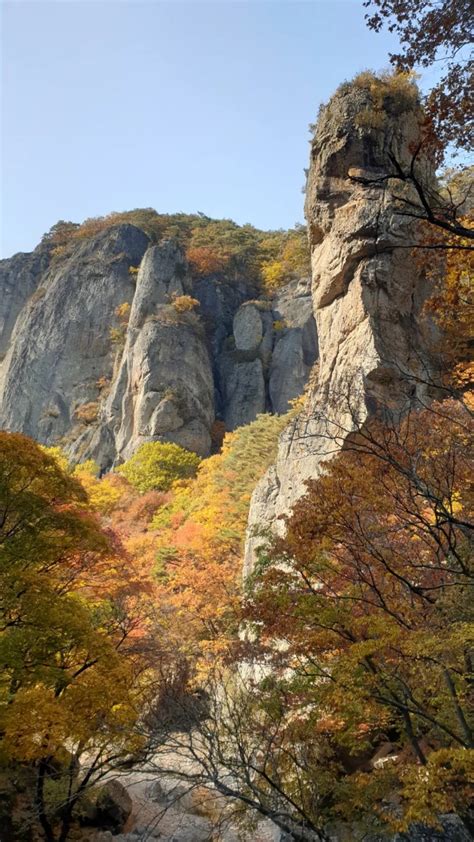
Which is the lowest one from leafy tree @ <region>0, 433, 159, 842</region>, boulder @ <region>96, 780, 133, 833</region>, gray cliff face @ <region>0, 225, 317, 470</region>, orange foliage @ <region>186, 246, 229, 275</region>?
boulder @ <region>96, 780, 133, 833</region>

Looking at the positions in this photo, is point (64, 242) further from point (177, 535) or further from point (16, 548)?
point (16, 548)

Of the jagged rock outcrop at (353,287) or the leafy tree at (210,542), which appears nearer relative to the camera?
the jagged rock outcrop at (353,287)

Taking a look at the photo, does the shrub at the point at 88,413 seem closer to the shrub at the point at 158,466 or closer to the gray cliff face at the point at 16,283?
the shrub at the point at 158,466

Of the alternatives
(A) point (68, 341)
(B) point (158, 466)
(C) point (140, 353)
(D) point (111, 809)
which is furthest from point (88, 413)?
(D) point (111, 809)

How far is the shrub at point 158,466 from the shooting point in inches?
1388

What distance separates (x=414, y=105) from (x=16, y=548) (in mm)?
21416

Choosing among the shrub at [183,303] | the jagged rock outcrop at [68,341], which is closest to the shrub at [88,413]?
the jagged rock outcrop at [68,341]

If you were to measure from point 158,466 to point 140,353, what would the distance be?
10653mm

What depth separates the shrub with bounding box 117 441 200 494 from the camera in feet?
116

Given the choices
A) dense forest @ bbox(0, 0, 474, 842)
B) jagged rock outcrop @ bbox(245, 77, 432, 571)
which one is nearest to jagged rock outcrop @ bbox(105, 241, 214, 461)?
jagged rock outcrop @ bbox(245, 77, 432, 571)

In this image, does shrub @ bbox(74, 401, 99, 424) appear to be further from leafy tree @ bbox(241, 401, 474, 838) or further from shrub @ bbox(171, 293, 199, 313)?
leafy tree @ bbox(241, 401, 474, 838)

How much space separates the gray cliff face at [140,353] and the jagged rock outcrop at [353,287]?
65.5ft

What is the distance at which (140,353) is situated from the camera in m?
42.4

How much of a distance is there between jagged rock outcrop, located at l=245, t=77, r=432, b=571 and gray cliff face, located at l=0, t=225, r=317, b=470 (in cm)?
1996
